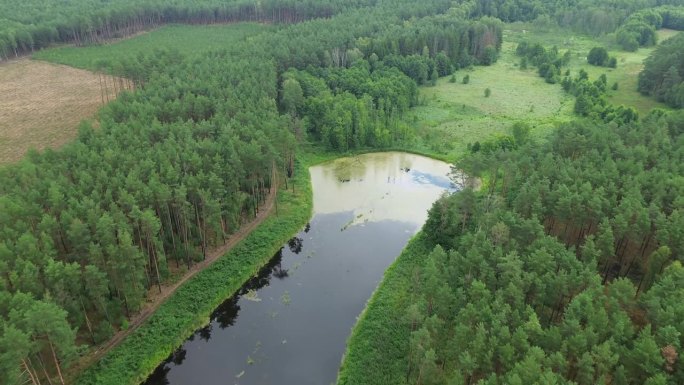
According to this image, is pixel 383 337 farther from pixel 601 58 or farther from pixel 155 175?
pixel 601 58

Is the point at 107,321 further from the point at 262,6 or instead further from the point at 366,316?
the point at 262,6

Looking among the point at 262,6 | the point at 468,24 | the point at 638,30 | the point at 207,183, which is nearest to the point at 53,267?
the point at 207,183

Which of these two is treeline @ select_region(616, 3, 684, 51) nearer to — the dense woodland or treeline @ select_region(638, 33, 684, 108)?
treeline @ select_region(638, 33, 684, 108)

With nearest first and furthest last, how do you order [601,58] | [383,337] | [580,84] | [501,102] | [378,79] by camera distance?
[383,337] → [378,79] → [501,102] → [580,84] → [601,58]

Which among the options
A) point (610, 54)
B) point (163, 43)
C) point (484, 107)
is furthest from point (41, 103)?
point (610, 54)

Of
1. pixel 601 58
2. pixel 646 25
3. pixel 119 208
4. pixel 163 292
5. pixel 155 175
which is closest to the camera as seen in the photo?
pixel 119 208

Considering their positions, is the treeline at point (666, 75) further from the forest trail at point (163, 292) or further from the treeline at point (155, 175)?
the forest trail at point (163, 292)
